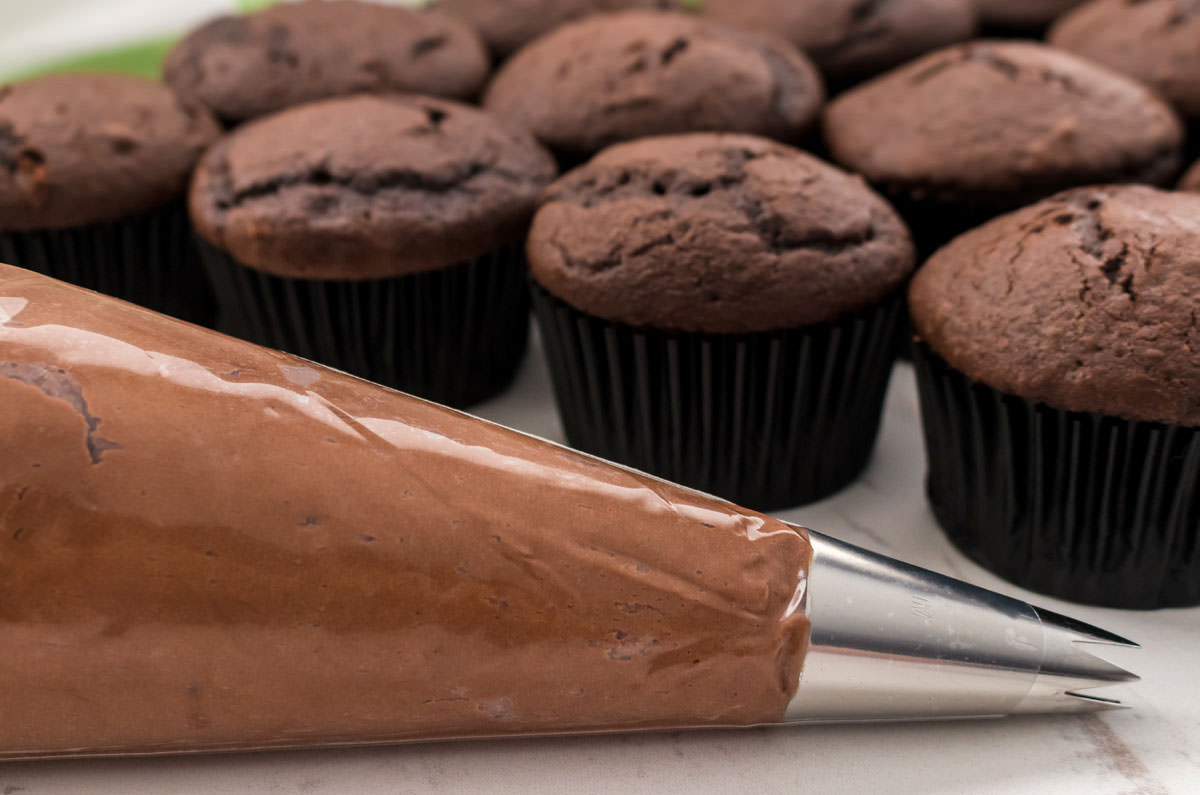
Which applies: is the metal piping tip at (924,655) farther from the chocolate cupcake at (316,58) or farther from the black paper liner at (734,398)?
the chocolate cupcake at (316,58)

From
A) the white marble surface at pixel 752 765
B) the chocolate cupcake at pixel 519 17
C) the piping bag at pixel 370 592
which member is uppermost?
the chocolate cupcake at pixel 519 17

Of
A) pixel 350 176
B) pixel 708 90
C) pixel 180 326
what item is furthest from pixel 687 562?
pixel 708 90

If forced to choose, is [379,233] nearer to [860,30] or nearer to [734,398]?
[734,398]

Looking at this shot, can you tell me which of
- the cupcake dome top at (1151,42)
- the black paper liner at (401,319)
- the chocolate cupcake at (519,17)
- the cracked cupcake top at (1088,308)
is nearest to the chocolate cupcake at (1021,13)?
the cupcake dome top at (1151,42)

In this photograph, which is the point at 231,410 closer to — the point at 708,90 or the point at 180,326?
the point at 180,326

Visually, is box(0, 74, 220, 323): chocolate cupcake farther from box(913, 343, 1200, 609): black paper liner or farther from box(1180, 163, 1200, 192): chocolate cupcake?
box(1180, 163, 1200, 192): chocolate cupcake

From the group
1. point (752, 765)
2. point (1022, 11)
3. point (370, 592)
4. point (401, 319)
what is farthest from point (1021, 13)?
point (370, 592)
